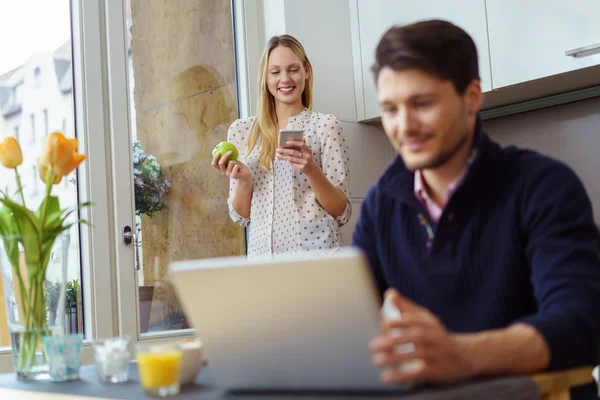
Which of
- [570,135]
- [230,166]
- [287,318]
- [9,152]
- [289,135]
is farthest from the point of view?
[570,135]

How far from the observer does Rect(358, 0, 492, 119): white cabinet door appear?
288cm

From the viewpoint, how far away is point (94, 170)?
2777 millimetres

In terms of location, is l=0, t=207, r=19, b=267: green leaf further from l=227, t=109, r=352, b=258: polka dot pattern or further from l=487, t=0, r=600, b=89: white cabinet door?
l=487, t=0, r=600, b=89: white cabinet door

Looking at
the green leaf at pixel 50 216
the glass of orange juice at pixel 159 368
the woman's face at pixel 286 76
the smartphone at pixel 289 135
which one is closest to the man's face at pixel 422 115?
the glass of orange juice at pixel 159 368

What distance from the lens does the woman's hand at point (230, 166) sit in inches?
96.2

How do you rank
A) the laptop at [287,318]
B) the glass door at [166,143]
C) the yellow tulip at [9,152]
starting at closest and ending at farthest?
the laptop at [287,318] → the yellow tulip at [9,152] → the glass door at [166,143]

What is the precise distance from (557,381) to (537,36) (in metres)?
2.00

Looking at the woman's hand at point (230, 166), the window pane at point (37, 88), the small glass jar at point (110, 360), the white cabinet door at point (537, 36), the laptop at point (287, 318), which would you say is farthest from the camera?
the window pane at point (37, 88)

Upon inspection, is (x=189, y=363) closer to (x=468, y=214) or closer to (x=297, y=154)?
(x=468, y=214)

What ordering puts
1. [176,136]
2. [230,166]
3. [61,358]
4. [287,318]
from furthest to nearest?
[176,136]
[230,166]
[61,358]
[287,318]

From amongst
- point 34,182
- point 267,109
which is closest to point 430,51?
point 267,109

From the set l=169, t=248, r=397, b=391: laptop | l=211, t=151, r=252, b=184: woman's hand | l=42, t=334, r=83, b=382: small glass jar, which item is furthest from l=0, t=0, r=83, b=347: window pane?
l=169, t=248, r=397, b=391: laptop

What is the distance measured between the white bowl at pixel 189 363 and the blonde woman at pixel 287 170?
1.33m

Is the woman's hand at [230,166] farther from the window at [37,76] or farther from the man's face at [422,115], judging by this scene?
the man's face at [422,115]
